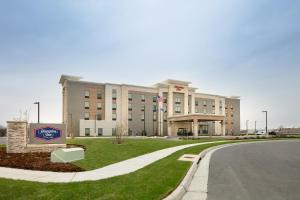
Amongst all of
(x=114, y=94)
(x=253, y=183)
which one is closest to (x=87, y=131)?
(x=114, y=94)

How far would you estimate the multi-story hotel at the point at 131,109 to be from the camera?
2383 inches

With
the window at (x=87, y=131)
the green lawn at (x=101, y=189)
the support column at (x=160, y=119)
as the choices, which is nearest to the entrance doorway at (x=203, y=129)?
the support column at (x=160, y=119)

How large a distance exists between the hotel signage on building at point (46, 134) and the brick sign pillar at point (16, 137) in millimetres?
595

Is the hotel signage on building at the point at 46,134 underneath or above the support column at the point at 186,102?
underneath

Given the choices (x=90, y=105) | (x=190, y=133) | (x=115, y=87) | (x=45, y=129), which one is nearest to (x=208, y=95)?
(x=190, y=133)

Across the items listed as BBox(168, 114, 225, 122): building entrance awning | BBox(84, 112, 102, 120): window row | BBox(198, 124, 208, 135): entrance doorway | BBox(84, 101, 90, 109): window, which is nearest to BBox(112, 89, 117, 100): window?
BBox(84, 112, 102, 120): window row

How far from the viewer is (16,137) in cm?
1795

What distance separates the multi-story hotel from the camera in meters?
60.5

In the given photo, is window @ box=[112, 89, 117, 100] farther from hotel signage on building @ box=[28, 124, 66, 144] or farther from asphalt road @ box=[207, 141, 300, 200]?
asphalt road @ box=[207, 141, 300, 200]

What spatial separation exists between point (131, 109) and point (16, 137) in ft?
165

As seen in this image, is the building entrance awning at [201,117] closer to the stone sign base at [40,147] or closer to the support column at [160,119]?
the support column at [160,119]

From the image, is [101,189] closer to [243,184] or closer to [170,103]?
[243,184]

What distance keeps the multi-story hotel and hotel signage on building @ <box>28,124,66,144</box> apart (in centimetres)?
3616

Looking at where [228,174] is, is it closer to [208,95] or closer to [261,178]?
[261,178]
